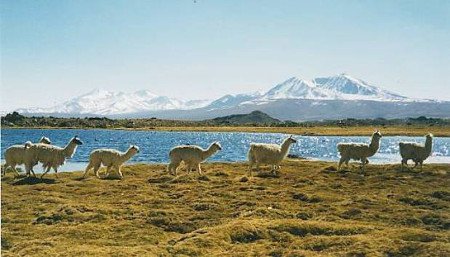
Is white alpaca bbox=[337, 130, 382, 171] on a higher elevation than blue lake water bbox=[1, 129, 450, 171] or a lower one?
higher

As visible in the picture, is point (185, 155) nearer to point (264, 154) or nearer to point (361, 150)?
point (264, 154)

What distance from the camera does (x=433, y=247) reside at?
1462 centimetres

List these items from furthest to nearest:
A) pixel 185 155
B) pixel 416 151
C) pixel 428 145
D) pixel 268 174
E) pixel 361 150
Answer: pixel 416 151, pixel 428 145, pixel 361 150, pixel 268 174, pixel 185 155

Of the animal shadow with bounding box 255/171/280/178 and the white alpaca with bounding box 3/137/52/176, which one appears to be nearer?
the white alpaca with bounding box 3/137/52/176

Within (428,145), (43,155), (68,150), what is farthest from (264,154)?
(43,155)

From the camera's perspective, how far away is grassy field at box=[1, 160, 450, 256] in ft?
49.7

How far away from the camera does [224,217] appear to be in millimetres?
19562

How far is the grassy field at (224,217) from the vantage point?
15148mm

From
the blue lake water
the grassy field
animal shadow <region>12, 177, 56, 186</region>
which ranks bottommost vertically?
the blue lake water

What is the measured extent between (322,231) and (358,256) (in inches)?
109

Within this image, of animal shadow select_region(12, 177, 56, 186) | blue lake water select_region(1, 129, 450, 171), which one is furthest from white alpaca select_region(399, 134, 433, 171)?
animal shadow select_region(12, 177, 56, 186)

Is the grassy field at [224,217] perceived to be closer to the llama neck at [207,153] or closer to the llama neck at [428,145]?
the llama neck at [207,153]

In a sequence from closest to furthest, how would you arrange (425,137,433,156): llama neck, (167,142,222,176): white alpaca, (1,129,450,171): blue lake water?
(167,142,222,176): white alpaca
(425,137,433,156): llama neck
(1,129,450,171): blue lake water

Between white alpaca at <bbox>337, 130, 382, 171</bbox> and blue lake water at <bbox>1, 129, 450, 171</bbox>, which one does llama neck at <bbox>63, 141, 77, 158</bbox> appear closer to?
blue lake water at <bbox>1, 129, 450, 171</bbox>
